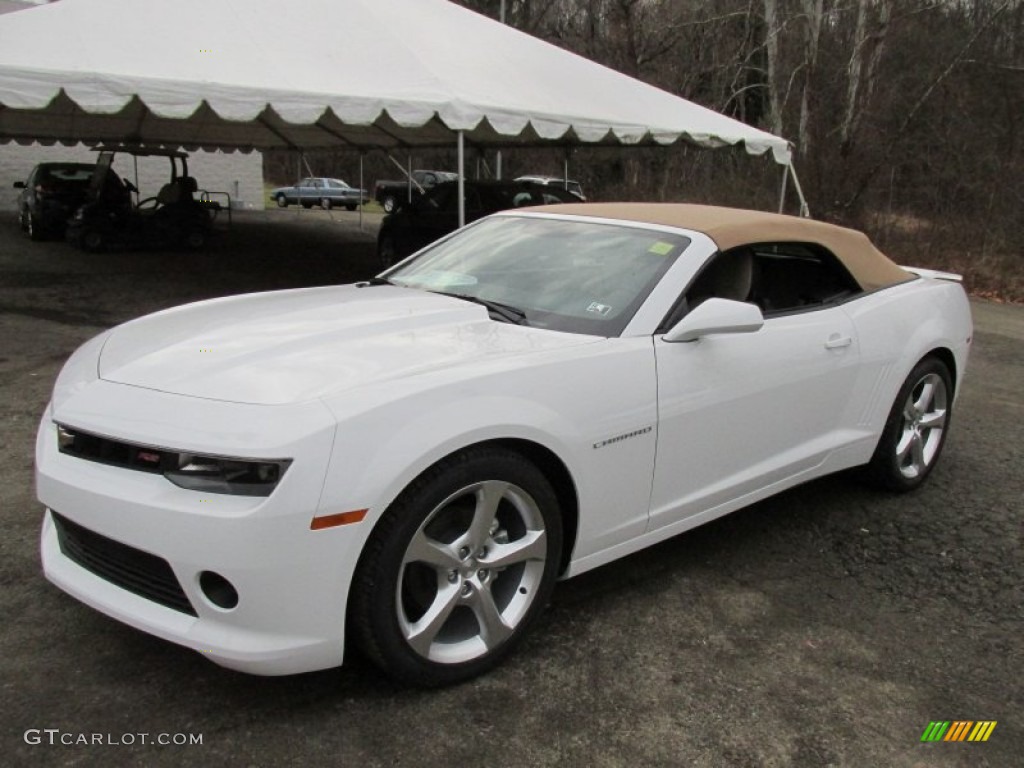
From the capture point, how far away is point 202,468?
220 centimetres

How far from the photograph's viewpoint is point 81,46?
26.3 ft

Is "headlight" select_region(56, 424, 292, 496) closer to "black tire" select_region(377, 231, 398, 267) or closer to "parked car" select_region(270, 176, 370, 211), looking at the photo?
"black tire" select_region(377, 231, 398, 267)

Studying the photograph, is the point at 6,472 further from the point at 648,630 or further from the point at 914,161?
the point at 914,161

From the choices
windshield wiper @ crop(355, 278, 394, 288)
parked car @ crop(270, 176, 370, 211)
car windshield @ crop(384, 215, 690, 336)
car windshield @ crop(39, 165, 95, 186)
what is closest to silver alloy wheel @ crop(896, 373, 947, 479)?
car windshield @ crop(384, 215, 690, 336)

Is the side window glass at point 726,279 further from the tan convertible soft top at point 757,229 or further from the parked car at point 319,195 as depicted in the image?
the parked car at point 319,195

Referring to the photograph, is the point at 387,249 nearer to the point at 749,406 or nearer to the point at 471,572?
the point at 749,406

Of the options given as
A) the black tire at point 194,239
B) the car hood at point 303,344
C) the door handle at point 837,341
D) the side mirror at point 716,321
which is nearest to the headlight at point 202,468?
the car hood at point 303,344

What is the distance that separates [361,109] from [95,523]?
7.00 m

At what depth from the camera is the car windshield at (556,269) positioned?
10.3 feet

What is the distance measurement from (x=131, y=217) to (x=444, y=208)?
21.4 ft

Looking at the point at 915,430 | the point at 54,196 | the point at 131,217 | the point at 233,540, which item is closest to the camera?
the point at 233,540

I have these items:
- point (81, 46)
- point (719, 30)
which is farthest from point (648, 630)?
point (719, 30)

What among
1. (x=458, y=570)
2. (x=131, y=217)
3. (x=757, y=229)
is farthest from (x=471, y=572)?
(x=131, y=217)

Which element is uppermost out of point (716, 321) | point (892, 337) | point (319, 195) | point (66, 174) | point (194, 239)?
point (716, 321)
